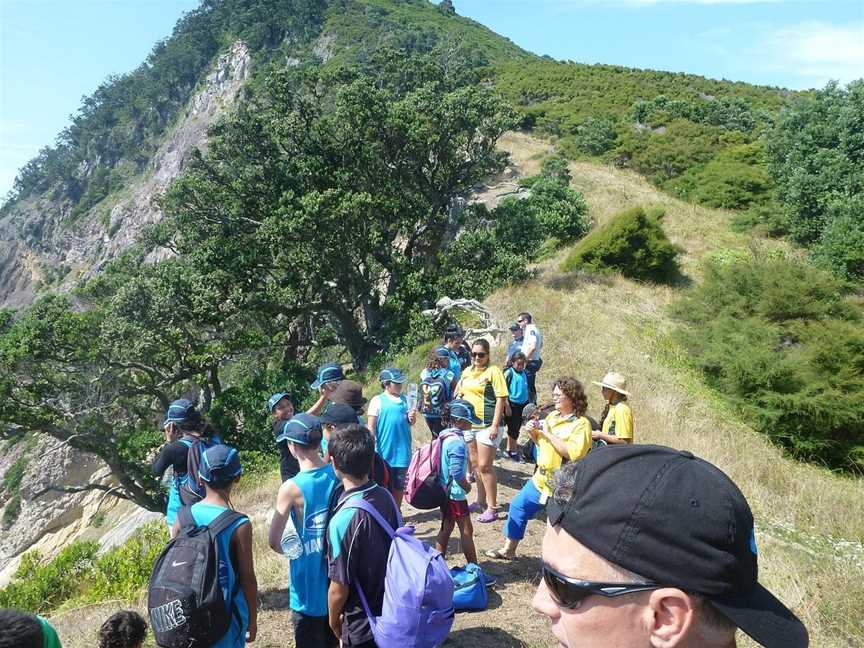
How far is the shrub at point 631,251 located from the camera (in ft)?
58.2

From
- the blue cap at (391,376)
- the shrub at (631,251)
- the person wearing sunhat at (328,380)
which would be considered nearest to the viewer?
the blue cap at (391,376)

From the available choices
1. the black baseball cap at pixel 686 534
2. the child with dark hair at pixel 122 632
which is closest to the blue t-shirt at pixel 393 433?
the child with dark hair at pixel 122 632

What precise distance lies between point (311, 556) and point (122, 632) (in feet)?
3.02

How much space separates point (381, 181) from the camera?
59.2 feet

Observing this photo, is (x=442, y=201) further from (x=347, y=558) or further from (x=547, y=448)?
(x=347, y=558)

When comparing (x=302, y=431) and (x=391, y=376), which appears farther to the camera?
(x=391, y=376)

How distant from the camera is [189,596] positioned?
2496 millimetres

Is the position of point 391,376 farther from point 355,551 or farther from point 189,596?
point 189,596

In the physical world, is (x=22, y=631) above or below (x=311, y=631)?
above

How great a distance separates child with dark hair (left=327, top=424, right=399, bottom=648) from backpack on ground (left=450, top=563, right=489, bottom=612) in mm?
1263

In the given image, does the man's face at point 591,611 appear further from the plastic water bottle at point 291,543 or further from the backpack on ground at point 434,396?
the backpack on ground at point 434,396

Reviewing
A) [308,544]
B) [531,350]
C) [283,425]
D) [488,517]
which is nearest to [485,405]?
[488,517]

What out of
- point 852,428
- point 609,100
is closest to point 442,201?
point 852,428

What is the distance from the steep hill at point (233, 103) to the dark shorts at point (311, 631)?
3105 cm
